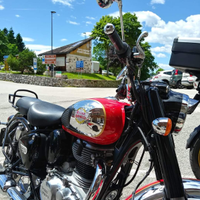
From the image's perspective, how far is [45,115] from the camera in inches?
79.6

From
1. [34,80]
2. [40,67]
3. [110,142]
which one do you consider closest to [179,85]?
[34,80]

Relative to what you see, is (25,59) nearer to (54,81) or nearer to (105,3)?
(54,81)

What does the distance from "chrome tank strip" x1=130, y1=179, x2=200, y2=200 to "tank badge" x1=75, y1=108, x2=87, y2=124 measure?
0.58 metres

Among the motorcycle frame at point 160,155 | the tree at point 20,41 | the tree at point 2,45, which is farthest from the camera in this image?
the tree at point 20,41

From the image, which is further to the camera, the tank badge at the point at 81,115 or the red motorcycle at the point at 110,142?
the tank badge at the point at 81,115

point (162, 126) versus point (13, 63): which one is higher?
point (13, 63)

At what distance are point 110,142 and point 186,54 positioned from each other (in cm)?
Answer: 77

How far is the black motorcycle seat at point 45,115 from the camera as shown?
1986 millimetres

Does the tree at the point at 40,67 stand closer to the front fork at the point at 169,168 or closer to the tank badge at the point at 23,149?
the tank badge at the point at 23,149

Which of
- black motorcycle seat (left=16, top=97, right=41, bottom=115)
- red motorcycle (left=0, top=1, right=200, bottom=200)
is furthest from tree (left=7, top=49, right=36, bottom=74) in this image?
red motorcycle (left=0, top=1, right=200, bottom=200)

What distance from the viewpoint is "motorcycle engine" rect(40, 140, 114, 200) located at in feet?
5.26

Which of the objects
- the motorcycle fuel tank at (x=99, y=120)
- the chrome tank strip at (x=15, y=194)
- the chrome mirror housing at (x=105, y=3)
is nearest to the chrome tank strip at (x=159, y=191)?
the motorcycle fuel tank at (x=99, y=120)

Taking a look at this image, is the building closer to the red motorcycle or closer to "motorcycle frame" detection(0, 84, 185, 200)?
the red motorcycle

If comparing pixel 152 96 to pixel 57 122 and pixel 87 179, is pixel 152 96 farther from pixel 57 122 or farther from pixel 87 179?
pixel 57 122
